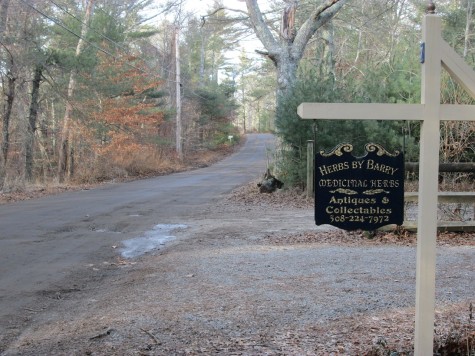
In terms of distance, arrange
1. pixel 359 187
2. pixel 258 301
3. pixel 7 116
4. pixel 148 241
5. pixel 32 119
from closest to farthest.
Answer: pixel 359 187 < pixel 258 301 < pixel 148 241 < pixel 7 116 < pixel 32 119

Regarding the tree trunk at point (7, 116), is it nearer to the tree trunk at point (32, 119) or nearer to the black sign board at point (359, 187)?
the tree trunk at point (32, 119)

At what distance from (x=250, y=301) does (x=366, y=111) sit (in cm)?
300

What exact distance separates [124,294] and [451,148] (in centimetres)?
1089

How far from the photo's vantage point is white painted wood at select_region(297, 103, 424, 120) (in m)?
4.27

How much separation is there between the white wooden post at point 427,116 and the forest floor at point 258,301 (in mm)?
575

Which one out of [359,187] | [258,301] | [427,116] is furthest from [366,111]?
[258,301]

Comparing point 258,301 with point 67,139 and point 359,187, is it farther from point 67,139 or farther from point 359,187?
point 67,139

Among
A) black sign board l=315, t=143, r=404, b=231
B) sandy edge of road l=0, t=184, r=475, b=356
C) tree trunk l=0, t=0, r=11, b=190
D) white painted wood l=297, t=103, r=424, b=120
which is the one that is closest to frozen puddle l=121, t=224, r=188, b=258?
sandy edge of road l=0, t=184, r=475, b=356

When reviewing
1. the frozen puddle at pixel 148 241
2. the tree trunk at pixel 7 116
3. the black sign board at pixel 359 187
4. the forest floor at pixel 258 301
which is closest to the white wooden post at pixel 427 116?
the black sign board at pixel 359 187

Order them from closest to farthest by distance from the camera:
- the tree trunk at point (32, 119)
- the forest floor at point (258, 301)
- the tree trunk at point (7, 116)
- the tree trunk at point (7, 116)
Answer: the forest floor at point (258, 301)
the tree trunk at point (7, 116)
the tree trunk at point (7, 116)
the tree trunk at point (32, 119)

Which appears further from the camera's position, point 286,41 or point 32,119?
point 32,119

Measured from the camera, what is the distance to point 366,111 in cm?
431

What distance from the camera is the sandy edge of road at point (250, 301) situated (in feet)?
16.7

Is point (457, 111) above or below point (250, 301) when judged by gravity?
above
